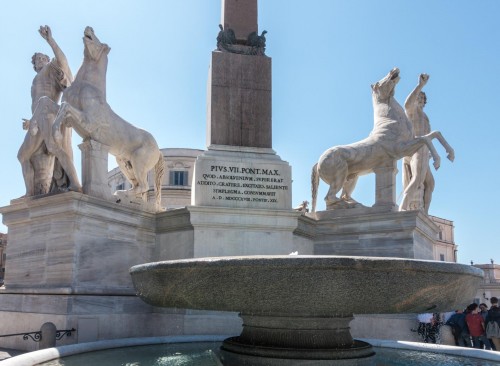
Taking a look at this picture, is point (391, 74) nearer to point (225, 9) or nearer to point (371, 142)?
point (371, 142)

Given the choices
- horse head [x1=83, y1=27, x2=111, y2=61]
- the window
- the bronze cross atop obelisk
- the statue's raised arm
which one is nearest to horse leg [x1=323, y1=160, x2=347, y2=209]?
the bronze cross atop obelisk

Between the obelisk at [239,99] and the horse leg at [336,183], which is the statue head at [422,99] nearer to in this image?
the horse leg at [336,183]

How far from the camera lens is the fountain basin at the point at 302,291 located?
3623mm

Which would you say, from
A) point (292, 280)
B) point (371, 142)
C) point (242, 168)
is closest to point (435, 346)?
point (292, 280)

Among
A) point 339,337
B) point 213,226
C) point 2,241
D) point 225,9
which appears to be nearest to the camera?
point 339,337

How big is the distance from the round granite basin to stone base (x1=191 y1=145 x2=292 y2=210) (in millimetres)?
5213

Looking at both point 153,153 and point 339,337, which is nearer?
point 339,337

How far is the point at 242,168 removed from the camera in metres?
9.70

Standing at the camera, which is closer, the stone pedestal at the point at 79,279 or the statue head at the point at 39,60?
the stone pedestal at the point at 79,279

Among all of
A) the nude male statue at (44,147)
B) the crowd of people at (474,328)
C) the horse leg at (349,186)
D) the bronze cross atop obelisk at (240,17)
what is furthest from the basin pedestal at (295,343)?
the bronze cross atop obelisk at (240,17)

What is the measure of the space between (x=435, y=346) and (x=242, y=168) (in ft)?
14.8

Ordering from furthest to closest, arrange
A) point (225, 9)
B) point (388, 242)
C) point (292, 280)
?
point (225, 9) < point (388, 242) < point (292, 280)

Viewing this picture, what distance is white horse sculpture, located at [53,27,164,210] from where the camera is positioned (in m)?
9.59

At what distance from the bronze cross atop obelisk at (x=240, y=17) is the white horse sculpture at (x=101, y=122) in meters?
2.48
